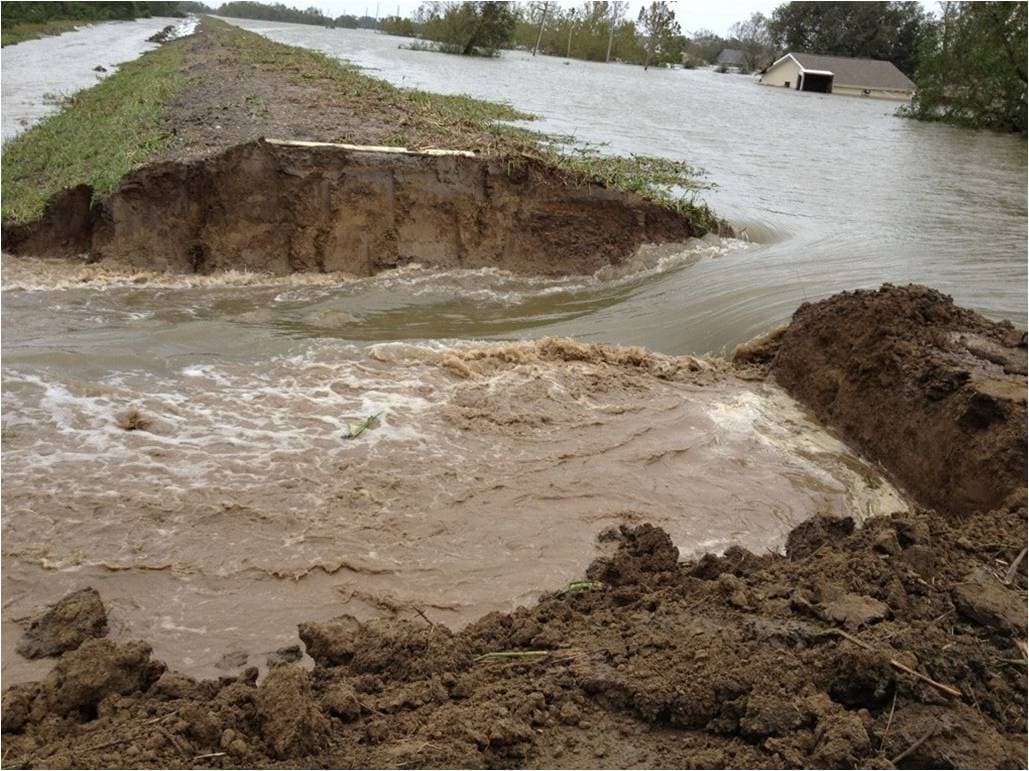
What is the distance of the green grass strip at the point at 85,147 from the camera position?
9.70 metres

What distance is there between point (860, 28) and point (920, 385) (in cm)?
6125

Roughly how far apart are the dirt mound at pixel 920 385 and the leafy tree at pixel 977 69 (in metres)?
30.0

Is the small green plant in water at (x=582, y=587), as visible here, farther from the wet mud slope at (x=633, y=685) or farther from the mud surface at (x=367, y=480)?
the mud surface at (x=367, y=480)

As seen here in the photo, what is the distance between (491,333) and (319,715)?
6.09 m

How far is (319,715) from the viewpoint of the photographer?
293 cm

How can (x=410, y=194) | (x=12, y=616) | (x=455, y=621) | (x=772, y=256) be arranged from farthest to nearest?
1. (x=772, y=256)
2. (x=410, y=194)
3. (x=455, y=621)
4. (x=12, y=616)

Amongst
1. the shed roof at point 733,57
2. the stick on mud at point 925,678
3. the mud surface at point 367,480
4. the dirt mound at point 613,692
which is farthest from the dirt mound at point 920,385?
the shed roof at point 733,57

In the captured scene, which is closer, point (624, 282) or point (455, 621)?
point (455, 621)

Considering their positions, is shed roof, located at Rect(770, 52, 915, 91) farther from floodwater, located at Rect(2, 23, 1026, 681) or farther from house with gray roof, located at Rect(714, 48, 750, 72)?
floodwater, located at Rect(2, 23, 1026, 681)

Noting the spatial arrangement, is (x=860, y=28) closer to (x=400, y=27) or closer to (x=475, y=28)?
(x=475, y=28)

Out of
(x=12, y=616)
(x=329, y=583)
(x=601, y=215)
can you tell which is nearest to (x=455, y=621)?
(x=329, y=583)

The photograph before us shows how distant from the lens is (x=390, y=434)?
6.25 meters

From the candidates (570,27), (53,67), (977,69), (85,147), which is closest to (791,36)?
(570,27)

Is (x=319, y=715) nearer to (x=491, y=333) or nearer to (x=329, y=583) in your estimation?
(x=329, y=583)
